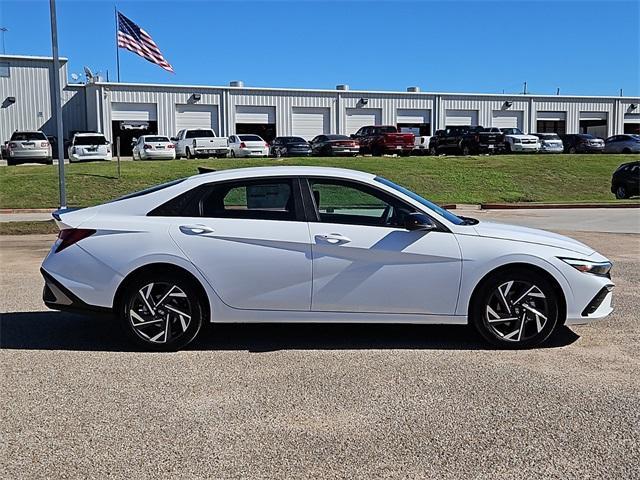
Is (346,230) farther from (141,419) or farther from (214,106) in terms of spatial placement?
(214,106)

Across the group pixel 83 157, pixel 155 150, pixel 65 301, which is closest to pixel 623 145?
pixel 155 150

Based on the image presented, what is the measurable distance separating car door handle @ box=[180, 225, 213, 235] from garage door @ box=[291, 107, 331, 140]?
51970 mm

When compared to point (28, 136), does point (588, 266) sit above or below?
below

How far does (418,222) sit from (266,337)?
178 cm

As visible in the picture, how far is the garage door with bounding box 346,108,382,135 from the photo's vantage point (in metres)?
58.8

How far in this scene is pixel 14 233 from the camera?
15.3m

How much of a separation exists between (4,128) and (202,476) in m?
51.5

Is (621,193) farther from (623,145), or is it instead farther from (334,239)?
(334,239)

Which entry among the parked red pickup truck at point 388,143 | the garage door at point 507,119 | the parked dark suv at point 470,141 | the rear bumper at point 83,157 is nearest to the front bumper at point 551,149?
the parked dark suv at point 470,141

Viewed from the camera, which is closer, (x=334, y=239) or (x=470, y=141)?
(x=334, y=239)

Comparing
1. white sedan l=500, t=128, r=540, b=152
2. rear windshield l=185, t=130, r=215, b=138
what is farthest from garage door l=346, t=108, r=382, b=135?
rear windshield l=185, t=130, r=215, b=138

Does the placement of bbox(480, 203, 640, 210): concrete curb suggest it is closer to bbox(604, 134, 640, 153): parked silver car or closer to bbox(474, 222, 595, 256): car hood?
bbox(474, 222, 595, 256): car hood

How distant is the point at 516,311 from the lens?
19.0ft

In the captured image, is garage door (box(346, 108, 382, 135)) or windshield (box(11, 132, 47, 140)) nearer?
windshield (box(11, 132, 47, 140))
